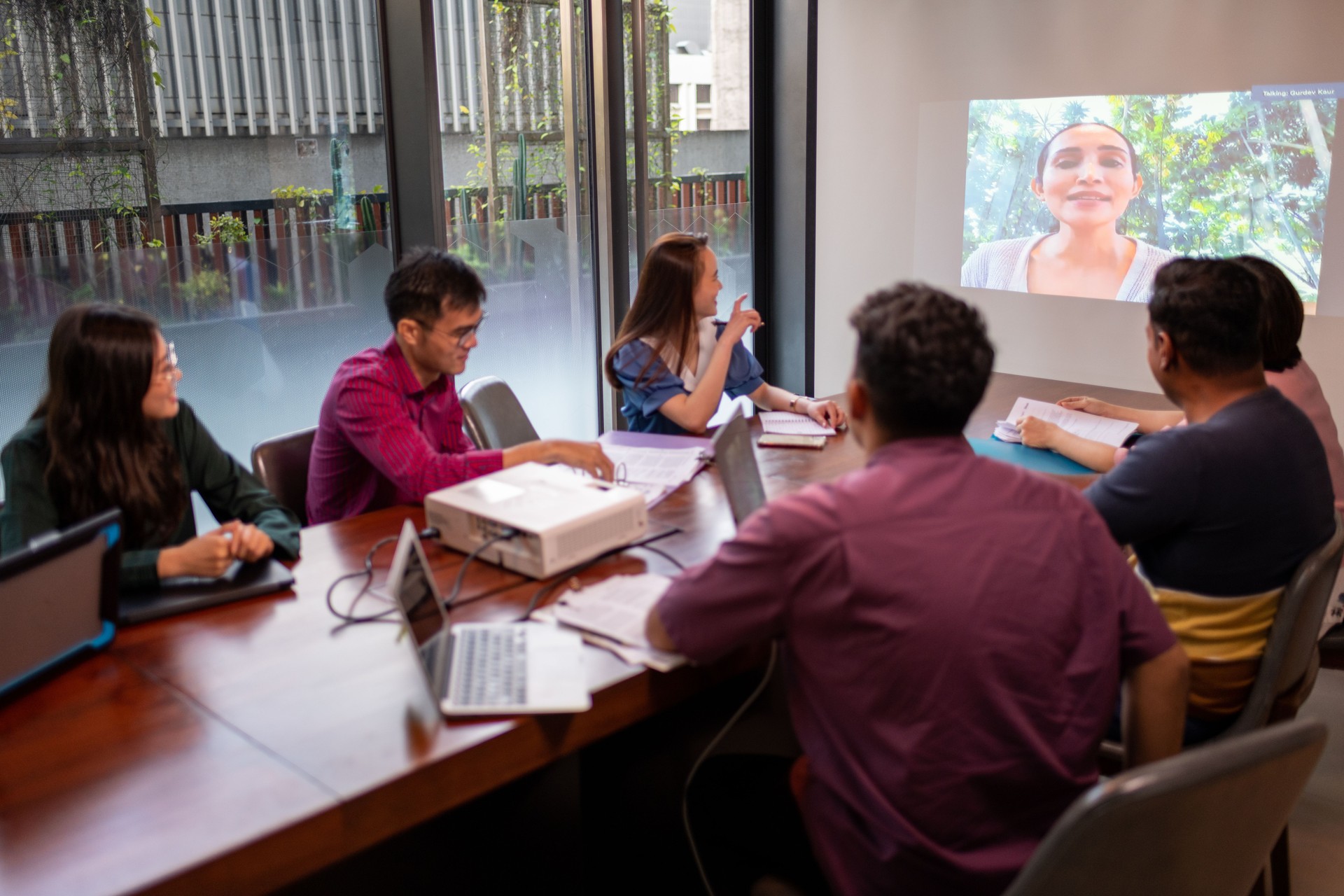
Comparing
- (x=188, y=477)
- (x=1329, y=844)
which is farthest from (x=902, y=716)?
(x=1329, y=844)

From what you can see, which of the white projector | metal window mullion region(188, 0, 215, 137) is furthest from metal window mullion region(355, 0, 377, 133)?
the white projector

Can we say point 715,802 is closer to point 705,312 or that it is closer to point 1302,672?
point 1302,672

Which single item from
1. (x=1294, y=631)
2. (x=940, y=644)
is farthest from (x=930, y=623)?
(x=1294, y=631)

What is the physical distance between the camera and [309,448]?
254 cm

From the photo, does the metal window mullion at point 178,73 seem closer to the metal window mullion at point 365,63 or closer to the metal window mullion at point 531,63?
the metal window mullion at point 365,63

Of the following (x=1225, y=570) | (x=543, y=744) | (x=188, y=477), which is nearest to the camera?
(x=543, y=744)

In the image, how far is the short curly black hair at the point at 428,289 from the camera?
2.34 meters

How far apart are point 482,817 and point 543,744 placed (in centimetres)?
45

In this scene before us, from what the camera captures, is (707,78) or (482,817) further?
(707,78)

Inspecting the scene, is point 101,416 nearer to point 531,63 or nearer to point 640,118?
point 531,63

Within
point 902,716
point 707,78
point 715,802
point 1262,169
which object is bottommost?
point 715,802

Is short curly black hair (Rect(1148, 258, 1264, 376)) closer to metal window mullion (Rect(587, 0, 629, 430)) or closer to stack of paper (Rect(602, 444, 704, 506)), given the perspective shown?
stack of paper (Rect(602, 444, 704, 506))

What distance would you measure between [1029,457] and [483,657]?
64.4 inches

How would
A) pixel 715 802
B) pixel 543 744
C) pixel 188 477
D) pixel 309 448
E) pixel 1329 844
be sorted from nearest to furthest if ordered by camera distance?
1. pixel 543 744
2. pixel 715 802
3. pixel 188 477
4. pixel 1329 844
5. pixel 309 448
